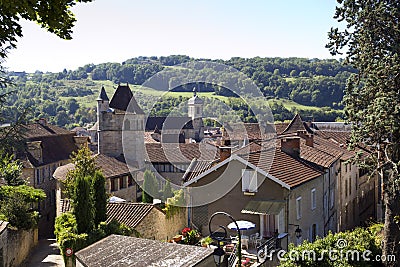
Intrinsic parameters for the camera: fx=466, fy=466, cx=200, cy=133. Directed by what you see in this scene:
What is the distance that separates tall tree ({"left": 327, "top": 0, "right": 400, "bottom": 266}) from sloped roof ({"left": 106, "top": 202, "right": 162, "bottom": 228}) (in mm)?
9724

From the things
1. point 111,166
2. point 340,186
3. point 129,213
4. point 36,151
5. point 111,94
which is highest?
point 111,94

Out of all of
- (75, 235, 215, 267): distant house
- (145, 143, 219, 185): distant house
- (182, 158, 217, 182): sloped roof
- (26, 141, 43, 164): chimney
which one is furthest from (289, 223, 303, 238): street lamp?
(26, 141, 43, 164): chimney

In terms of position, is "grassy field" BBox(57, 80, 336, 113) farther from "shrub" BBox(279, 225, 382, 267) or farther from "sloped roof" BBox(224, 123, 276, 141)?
"shrub" BBox(279, 225, 382, 267)

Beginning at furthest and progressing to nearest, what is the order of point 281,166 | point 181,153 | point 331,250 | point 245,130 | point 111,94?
1. point 111,94
2. point 245,130
3. point 181,153
4. point 281,166
5. point 331,250

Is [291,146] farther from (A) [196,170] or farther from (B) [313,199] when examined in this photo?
(A) [196,170]

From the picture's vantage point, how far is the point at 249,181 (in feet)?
67.4

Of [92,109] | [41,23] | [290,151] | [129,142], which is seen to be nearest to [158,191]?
[290,151]

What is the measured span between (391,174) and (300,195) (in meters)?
6.44

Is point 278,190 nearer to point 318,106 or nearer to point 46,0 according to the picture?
point 46,0

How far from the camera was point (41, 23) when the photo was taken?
6340 mm

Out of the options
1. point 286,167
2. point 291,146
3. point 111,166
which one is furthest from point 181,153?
point 286,167

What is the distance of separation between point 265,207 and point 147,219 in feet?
17.4

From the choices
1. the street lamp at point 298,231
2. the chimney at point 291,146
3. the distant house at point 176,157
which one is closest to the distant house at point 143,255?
the street lamp at point 298,231

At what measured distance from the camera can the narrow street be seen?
68.9 ft
